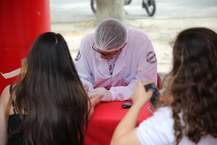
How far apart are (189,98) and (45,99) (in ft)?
2.30

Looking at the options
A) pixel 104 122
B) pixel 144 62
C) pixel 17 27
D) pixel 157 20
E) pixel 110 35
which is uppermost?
pixel 110 35

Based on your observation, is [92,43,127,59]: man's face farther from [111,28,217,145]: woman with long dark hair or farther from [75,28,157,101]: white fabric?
[111,28,217,145]: woman with long dark hair

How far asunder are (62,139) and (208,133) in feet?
2.36

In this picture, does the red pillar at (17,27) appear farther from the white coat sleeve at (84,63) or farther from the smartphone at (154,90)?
the smartphone at (154,90)

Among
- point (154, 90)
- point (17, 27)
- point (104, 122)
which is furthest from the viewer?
point (17, 27)

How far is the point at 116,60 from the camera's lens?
2846 mm

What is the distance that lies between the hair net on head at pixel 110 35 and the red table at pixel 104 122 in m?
0.54

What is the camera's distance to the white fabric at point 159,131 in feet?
5.06

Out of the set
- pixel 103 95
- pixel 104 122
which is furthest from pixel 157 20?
pixel 104 122

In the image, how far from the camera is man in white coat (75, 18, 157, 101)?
2.72 m

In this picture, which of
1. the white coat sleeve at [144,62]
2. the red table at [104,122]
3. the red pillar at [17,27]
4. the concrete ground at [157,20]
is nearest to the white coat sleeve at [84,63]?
the white coat sleeve at [144,62]

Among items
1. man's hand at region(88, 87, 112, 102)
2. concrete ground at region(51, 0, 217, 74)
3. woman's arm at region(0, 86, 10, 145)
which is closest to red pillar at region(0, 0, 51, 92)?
man's hand at region(88, 87, 112, 102)

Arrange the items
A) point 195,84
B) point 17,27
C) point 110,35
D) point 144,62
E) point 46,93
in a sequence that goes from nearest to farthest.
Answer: point 195,84 < point 46,93 < point 110,35 < point 144,62 < point 17,27

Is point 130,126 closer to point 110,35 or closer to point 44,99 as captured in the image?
point 44,99
